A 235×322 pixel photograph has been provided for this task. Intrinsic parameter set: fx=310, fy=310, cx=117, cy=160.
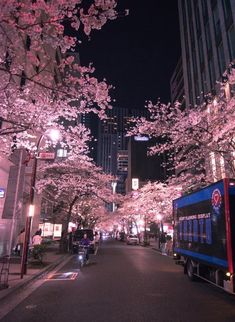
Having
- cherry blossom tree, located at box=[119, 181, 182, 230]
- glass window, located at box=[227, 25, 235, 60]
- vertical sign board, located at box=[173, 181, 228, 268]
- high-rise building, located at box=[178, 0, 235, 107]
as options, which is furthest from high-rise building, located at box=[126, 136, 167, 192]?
vertical sign board, located at box=[173, 181, 228, 268]

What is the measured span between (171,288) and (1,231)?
14.1 metres

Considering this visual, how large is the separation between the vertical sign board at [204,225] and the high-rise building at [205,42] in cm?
1999

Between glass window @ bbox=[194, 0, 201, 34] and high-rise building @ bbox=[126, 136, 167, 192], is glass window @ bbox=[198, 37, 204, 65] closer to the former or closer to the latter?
glass window @ bbox=[194, 0, 201, 34]

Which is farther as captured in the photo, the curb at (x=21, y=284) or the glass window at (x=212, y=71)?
the glass window at (x=212, y=71)

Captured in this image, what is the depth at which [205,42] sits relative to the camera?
3622 cm

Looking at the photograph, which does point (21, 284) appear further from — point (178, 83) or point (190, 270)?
point (178, 83)

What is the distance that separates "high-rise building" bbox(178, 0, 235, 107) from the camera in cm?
2928

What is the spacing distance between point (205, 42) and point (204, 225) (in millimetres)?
30894

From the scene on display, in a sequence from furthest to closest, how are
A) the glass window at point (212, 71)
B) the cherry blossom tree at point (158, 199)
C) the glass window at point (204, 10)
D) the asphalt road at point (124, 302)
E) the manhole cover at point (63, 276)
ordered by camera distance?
1. the cherry blossom tree at point (158, 199)
2. the glass window at point (204, 10)
3. the glass window at point (212, 71)
4. the manhole cover at point (63, 276)
5. the asphalt road at point (124, 302)

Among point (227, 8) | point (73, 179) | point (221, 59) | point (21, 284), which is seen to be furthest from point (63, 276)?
point (227, 8)

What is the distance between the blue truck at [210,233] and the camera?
8.74m

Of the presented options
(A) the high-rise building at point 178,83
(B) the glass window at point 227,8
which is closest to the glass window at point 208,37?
(B) the glass window at point 227,8

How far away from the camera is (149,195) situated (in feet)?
151

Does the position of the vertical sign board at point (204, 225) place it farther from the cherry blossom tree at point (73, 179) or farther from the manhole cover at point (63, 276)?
the cherry blossom tree at point (73, 179)
